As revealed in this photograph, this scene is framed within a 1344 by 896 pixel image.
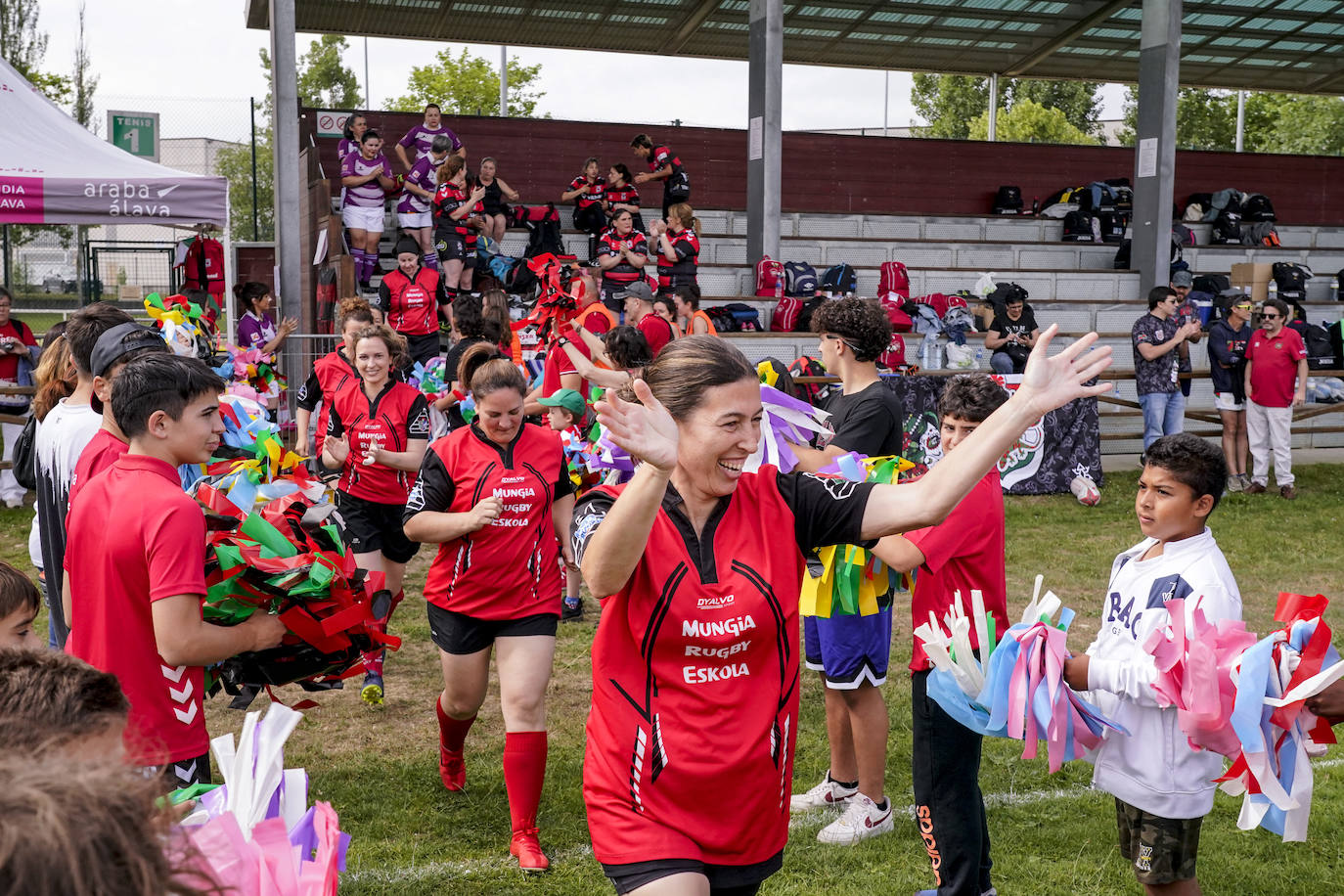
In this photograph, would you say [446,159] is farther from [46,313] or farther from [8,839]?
[46,313]

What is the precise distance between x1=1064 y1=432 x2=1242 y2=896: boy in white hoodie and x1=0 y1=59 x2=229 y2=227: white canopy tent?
30.7ft

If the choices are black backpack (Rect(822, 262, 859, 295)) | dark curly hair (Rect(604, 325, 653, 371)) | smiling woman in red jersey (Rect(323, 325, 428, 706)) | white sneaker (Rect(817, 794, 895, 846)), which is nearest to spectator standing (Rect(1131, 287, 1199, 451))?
black backpack (Rect(822, 262, 859, 295))

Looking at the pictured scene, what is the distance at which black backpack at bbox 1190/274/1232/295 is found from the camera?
707 inches

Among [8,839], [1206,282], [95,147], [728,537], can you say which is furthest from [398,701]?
[1206,282]

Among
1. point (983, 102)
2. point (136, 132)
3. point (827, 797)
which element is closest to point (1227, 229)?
point (136, 132)

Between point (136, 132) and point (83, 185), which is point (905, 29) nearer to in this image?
point (136, 132)

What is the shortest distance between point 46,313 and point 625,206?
730 inches

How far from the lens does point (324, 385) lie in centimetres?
706

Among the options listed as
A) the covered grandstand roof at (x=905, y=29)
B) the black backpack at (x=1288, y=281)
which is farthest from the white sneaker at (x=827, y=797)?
the black backpack at (x=1288, y=281)

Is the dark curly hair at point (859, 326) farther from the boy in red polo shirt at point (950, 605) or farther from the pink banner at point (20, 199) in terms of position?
the pink banner at point (20, 199)

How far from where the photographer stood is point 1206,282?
59.2 feet

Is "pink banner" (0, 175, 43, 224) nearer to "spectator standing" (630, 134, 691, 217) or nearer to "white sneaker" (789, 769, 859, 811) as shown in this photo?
"spectator standing" (630, 134, 691, 217)

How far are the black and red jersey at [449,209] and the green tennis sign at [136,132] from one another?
15.3ft

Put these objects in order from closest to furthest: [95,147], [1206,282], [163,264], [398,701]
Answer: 1. [398,701]
2. [95,147]
3. [1206,282]
4. [163,264]
